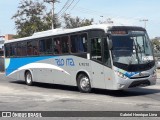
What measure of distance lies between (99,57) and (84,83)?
69.8 inches

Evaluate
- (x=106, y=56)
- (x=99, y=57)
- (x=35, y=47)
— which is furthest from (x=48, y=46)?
(x=106, y=56)

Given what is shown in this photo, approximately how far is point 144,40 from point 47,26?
33.4m

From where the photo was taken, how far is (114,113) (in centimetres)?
1151

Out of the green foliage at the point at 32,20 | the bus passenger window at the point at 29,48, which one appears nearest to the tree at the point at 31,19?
the green foliage at the point at 32,20

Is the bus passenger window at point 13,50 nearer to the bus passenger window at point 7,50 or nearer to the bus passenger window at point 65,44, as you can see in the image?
the bus passenger window at point 7,50

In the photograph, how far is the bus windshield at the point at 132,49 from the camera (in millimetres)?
15953

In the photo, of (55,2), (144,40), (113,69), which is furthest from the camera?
(55,2)

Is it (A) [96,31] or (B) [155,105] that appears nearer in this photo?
(B) [155,105]

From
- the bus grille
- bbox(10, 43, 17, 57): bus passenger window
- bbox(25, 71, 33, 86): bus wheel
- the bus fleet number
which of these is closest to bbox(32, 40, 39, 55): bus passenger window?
bbox(25, 71, 33, 86): bus wheel

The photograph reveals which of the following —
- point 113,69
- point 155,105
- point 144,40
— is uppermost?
point 144,40

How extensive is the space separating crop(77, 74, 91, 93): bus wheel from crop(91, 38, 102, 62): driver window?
123cm

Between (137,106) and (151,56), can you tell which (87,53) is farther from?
(137,106)

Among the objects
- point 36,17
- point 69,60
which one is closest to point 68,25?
point 36,17

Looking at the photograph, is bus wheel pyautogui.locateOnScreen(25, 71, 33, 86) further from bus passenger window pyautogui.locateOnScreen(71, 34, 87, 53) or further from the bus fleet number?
bus passenger window pyautogui.locateOnScreen(71, 34, 87, 53)
